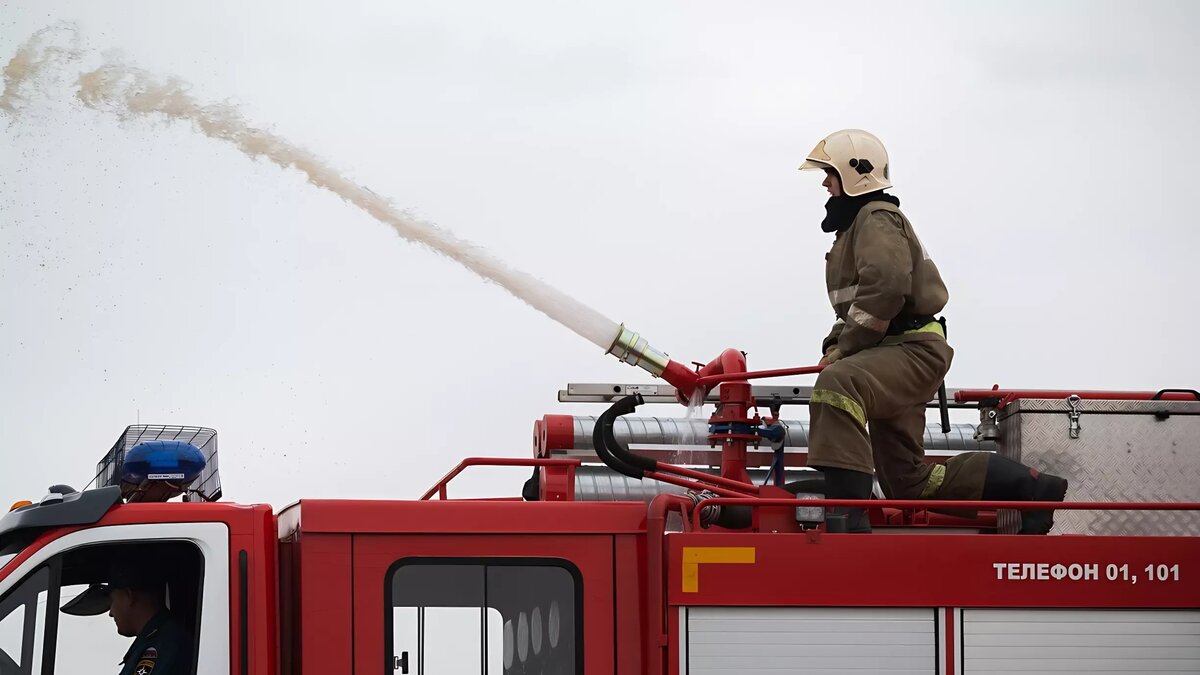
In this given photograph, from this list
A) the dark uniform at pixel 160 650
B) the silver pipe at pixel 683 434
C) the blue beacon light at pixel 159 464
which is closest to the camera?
the dark uniform at pixel 160 650

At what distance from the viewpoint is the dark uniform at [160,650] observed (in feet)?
18.5

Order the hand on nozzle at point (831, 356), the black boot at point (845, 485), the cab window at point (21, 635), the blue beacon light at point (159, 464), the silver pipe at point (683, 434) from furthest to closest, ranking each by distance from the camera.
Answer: the silver pipe at point (683, 434) < the hand on nozzle at point (831, 356) < the black boot at point (845, 485) < the blue beacon light at point (159, 464) < the cab window at point (21, 635)

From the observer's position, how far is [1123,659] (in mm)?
5867

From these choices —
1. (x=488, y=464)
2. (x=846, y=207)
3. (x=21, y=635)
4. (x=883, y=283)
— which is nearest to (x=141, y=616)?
(x=21, y=635)

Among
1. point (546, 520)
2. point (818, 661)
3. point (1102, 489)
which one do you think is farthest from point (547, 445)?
point (1102, 489)

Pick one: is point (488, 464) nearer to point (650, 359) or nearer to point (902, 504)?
point (650, 359)

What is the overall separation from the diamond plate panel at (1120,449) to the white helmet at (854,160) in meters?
1.37

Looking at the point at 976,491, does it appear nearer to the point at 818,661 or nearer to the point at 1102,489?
the point at 1102,489

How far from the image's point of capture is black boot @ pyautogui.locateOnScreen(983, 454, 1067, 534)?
22.0 feet

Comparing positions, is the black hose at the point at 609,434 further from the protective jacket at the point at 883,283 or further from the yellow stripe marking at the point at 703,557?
the protective jacket at the point at 883,283

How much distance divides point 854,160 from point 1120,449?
1.90 m

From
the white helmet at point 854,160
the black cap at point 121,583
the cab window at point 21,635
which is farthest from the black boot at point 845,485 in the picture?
the cab window at point 21,635

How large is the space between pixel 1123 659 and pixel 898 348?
1.74m

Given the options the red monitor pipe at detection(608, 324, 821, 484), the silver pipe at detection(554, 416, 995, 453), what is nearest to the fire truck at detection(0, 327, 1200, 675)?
the red monitor pipe at detection(608, 324, 821, 484)
